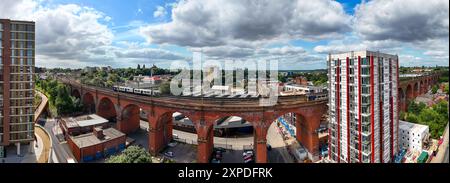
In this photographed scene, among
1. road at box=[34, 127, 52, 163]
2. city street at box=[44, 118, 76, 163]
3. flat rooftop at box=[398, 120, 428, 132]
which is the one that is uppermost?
flat rooftop at box=[398, 120, 428, 132]

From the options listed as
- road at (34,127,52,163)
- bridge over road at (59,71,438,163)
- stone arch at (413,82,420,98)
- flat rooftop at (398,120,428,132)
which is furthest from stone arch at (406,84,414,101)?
road at (34,127,52,163)

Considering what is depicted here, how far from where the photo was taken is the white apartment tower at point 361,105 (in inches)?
567

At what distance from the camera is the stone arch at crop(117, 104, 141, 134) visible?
2371cm

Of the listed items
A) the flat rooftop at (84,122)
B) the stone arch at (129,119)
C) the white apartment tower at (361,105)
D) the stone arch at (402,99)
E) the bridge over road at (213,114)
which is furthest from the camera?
the stone arch at (402,99)

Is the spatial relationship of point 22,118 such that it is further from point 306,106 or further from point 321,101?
point 321,101

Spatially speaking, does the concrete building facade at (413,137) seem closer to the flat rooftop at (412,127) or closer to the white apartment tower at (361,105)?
the flat rooftop at (412,127)

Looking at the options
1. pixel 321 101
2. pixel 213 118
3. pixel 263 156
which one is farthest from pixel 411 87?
pixel 213 118

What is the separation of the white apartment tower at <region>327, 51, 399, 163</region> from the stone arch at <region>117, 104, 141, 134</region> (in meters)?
18.6

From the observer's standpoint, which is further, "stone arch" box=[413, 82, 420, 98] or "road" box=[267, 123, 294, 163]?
"stone arch" box=[413, 82, 420, 98]

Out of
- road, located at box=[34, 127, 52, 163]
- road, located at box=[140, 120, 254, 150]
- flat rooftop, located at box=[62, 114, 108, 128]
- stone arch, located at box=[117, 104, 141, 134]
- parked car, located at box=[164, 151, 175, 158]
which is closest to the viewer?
road, located at box=[34, 127, 52, 163]

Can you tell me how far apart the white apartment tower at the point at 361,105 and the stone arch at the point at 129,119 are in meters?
18.6

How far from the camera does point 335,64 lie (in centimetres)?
1612

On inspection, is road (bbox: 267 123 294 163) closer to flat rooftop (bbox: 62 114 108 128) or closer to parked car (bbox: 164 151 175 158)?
parked car (bbox: 164 151 175 158)

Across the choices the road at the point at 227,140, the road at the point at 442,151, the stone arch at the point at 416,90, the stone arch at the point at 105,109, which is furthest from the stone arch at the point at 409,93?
the stone arch at the point at 105,109
